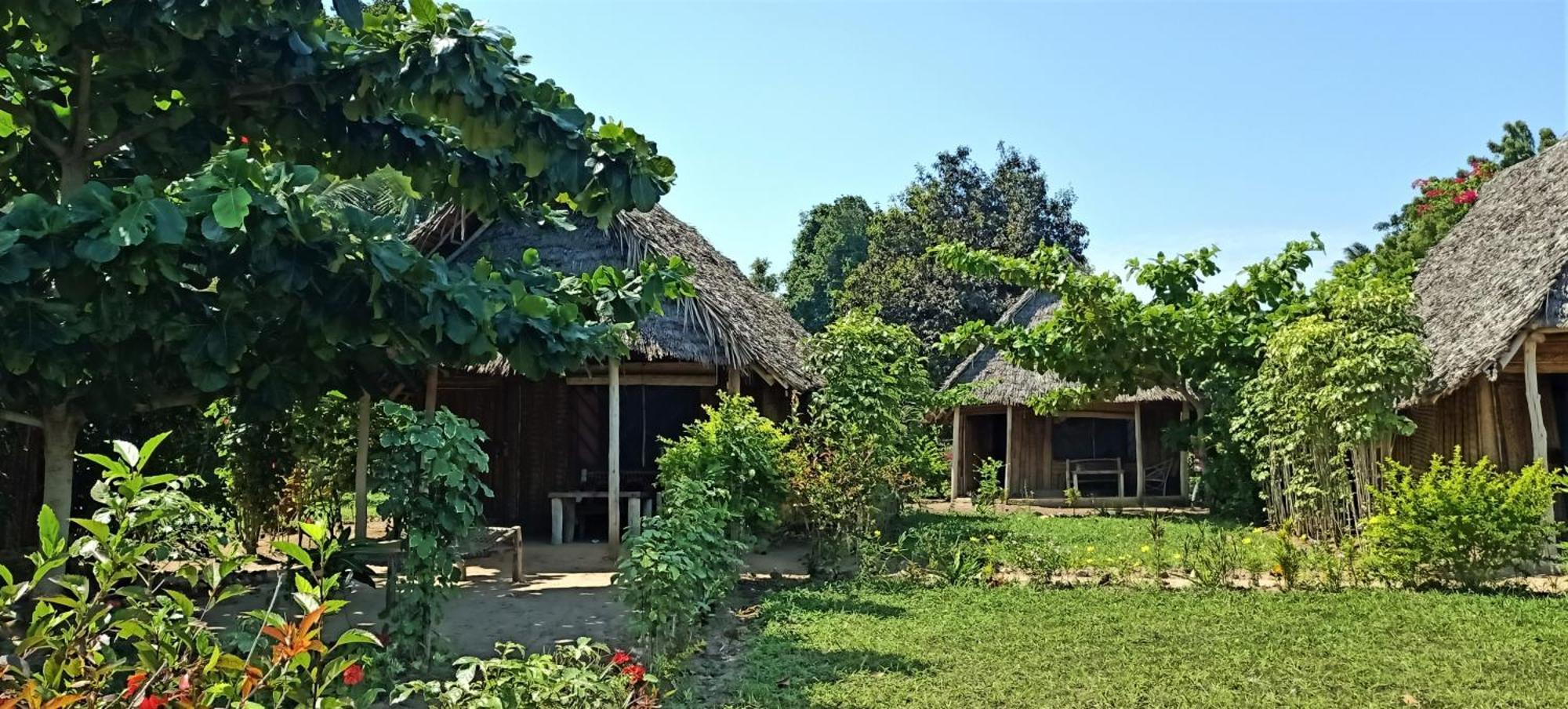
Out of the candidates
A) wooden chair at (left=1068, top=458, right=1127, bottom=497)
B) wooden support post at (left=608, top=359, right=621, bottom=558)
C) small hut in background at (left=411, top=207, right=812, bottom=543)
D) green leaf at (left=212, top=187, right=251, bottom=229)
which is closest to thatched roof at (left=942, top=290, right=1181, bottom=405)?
wooden chair at (left=1068, top=458, right=1127, bottom=497)

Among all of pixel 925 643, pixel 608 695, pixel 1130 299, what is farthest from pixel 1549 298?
pixel 608 695

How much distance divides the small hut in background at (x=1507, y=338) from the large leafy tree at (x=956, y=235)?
1412 centimetres

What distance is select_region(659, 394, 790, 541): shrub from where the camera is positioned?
25.2 ft

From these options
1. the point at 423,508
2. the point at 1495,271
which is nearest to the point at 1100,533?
the point at 1495,271

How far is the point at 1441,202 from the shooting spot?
725 inches

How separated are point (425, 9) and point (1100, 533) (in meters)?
9.79

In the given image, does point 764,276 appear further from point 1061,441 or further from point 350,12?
point 350,12

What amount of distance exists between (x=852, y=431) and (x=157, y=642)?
725 cm

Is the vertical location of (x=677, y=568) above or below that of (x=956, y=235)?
below

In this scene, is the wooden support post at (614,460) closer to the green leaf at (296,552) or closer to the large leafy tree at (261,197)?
the large leafy tree at (261,197)

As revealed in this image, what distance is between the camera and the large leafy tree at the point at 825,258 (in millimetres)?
34906

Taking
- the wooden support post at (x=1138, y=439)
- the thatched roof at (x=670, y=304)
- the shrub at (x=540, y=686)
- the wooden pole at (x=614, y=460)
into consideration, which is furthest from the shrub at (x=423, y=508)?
the wooden support post at (x=1138, y=439)

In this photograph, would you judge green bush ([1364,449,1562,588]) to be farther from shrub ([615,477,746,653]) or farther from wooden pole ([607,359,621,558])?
wooden pole ([607,359,621,558])

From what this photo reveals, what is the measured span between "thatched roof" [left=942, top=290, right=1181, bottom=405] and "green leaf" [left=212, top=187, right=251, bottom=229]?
15.1 meters
